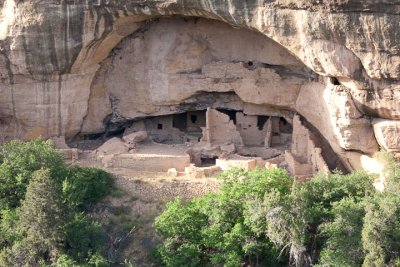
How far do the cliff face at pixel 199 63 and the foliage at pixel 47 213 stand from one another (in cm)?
244

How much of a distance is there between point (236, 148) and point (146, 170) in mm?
2378

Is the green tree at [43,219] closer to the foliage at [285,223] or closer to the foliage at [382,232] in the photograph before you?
the foliage at [285,223]

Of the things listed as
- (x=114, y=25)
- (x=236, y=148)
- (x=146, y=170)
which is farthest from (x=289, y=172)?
(x=114, y=25)

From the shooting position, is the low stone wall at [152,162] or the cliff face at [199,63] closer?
the cliff face at [199,63]

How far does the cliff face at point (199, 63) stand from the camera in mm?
21297

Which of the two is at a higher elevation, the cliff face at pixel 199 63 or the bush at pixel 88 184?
the cliff face at pixel 199 63

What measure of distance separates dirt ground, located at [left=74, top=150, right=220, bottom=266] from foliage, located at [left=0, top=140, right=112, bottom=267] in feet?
1.22

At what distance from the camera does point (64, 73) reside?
961 inches

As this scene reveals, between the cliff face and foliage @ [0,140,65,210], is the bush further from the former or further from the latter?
the cliff face

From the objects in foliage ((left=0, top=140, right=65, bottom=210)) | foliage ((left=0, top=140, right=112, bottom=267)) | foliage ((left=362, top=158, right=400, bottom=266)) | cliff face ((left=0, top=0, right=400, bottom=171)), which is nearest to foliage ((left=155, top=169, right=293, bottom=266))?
foliage ((left=0, top=140, right=112, bottom=267))

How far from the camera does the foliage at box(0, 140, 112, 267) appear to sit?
20.9 m

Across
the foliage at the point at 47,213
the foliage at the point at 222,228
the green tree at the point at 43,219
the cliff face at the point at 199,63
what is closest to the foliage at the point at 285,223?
the foliage at the point at 222,228

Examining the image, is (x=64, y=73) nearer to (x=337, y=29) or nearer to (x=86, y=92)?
(x=86, y=92)

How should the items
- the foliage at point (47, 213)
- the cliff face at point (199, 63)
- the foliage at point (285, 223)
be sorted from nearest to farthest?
1. the foliage at point (285, 223)
2. the foliage at point (47, 213)
3. the cliff face at point (199, 63)
